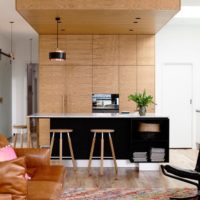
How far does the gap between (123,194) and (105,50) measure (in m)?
4.21

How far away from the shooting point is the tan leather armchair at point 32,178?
2.48 meters

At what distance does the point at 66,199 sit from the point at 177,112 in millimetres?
4926

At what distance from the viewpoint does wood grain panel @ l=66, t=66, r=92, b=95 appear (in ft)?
26.7

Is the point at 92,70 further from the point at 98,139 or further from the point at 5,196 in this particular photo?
the point at 5,196

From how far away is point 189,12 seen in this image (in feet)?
24.9

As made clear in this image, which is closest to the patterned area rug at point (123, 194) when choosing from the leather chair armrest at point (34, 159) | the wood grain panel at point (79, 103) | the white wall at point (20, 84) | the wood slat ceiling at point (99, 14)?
the leather chair armrest at point (34, 159)

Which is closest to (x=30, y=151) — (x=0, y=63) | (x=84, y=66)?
(x=84, y=66)

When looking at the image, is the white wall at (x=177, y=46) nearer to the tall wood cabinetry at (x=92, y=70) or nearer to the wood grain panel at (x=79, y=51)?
the tall wood cabinetry at (x=92, y=70)

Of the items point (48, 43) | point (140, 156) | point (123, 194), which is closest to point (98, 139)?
point (140, 156)

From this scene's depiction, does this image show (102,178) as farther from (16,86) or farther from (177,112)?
(16,86)

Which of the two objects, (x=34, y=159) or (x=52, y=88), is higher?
(x=52, y=88)

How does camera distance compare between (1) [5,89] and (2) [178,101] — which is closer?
(2) [178,101]

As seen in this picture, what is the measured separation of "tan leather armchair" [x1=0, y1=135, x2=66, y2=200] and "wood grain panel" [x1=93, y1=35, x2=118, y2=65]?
14.4 feet

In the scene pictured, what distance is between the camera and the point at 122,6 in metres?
5.61
